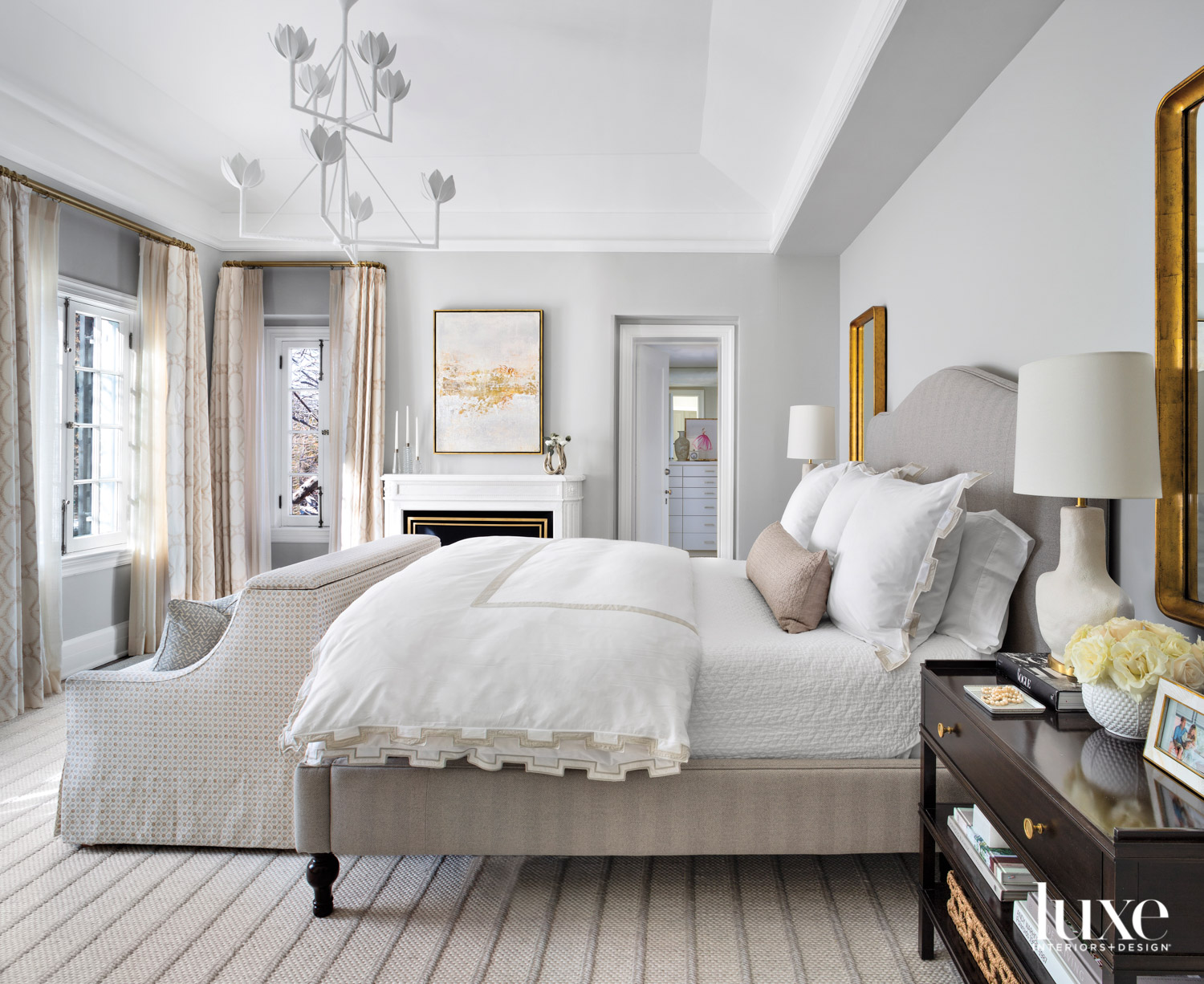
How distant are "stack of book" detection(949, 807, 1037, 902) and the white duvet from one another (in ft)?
1.84

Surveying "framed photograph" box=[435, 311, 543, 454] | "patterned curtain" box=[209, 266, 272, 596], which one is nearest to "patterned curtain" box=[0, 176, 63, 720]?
"patterned curtain" box=[209, 266, 272, 596]

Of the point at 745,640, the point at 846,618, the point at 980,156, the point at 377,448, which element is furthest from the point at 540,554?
the point at 377,448

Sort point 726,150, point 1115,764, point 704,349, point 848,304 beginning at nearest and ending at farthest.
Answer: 1. point 1115,764
2. point 726,150
3. point 848,304
4. point 704,349

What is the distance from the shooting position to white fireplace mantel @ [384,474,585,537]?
4555 mm

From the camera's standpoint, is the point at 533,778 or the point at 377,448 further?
the point at 377,448

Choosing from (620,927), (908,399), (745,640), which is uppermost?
(908,399)

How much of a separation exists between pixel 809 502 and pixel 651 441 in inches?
97.8

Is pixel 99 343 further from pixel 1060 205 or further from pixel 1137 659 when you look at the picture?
pixel 1137 659

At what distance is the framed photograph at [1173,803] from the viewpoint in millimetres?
850

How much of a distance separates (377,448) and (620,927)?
12.0 feet

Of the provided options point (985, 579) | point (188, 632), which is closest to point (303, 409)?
point (188, 632)

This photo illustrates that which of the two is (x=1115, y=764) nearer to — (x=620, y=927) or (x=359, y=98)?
(x=620, y=927)

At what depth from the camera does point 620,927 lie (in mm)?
1669

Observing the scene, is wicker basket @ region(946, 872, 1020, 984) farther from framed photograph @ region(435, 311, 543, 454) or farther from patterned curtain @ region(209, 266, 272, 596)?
patterned curtain @ region(209, 266, 272, 596)
